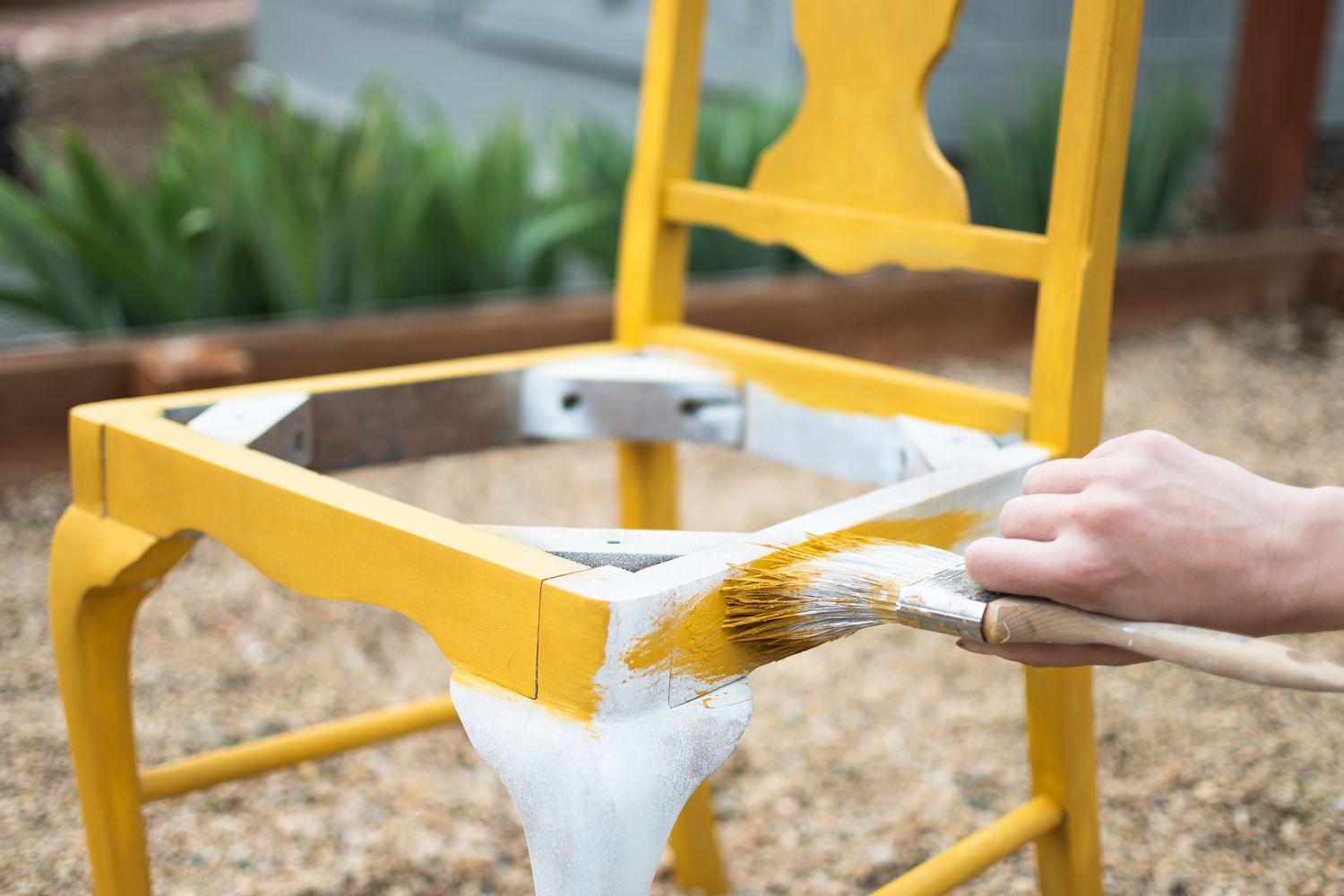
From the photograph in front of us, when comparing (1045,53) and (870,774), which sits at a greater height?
(1045,53)

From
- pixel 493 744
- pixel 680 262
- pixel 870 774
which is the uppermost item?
pixel 680 262

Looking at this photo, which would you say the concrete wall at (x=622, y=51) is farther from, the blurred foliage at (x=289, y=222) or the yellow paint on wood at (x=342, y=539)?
the yellow paint on wood at (x=342, y=539)

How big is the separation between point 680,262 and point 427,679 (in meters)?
0.79

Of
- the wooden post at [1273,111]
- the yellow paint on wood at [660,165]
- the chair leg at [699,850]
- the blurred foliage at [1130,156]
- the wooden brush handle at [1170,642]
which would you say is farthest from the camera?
the wooden post at [1273,111]

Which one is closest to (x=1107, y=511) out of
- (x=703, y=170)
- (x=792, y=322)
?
(x=792, y=322)

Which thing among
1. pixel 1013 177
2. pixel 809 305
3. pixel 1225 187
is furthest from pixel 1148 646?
pixel 1225 187

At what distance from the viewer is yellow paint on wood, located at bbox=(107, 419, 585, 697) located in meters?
0.61

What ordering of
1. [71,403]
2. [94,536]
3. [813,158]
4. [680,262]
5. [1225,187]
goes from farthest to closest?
[1225,187], [71,403], [680,262], [813,158], [94,536]

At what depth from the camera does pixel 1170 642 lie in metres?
0.53

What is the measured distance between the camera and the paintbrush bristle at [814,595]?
608 mm

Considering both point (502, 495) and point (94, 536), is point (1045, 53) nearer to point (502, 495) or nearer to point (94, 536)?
point (502, 495)

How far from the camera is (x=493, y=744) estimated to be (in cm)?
60

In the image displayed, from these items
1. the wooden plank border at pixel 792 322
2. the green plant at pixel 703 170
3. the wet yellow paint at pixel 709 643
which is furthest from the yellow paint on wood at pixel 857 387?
the green plant at pixel 703 170

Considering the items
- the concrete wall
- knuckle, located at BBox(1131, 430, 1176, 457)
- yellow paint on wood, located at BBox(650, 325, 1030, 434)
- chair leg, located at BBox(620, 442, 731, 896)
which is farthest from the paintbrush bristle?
the concrete wall
